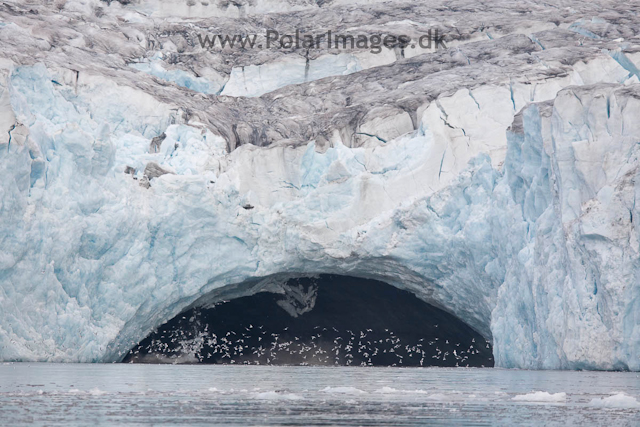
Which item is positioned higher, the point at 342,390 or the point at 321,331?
the point at 321,331

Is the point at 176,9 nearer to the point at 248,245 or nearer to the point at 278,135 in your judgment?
the point at 278,135

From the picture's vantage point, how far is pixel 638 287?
1970 centimetres

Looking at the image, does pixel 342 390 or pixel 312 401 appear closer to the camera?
pixel 312 401

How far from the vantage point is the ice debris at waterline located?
21688 millimetres

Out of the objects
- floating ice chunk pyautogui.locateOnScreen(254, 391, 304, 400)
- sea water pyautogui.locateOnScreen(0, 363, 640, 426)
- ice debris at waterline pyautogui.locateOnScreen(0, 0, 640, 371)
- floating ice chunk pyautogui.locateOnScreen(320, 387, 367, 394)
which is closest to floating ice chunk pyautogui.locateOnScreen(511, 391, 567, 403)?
sea water pyautogui.locateOnScreen(0, 363, 640, 426)

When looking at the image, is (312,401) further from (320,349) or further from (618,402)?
(320,349)

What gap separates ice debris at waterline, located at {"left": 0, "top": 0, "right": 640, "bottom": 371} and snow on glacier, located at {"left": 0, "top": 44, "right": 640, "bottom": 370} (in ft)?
0.20

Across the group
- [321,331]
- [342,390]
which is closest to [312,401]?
[342,390]

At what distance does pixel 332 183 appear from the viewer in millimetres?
26797

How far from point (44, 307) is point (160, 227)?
13.8 ft

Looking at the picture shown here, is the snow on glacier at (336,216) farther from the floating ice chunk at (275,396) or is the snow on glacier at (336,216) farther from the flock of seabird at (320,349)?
the floating ice chunk at (275,396)

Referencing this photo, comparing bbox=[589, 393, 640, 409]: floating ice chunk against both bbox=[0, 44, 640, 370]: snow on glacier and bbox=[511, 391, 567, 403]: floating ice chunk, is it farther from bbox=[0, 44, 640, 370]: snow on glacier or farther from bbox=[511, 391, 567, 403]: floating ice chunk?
bbox=[0, 44, 640, 370]: snow on glacier

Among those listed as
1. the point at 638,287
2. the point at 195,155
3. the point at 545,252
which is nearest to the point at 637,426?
the point at 638,287

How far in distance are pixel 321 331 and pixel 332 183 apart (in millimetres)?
8367
